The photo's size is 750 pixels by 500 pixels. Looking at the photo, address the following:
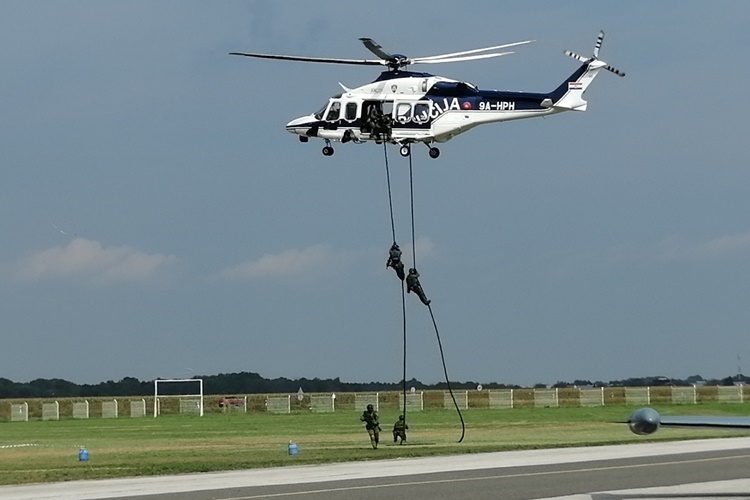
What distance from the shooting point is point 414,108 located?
38.9 meters

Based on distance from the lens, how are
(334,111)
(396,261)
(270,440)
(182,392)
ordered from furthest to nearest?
(182,392), (270,440), (334,111), (396,261)

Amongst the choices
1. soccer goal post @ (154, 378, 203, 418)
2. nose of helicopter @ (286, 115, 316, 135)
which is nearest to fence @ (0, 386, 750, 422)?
soccer goal post @ (154, 378, 203, 418)

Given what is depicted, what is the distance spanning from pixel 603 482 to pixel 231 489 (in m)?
7.10

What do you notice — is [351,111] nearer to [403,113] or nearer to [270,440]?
[403,113]

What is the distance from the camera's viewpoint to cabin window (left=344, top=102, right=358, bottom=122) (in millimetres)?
39969

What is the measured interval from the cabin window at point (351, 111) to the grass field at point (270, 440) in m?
10.0

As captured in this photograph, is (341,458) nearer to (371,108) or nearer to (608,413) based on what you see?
(371,108)

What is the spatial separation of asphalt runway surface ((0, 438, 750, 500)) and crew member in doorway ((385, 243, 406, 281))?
16.5 feet

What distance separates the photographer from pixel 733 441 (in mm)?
39219

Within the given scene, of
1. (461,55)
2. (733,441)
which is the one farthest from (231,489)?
(733,441)

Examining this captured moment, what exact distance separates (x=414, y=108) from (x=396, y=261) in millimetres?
6582

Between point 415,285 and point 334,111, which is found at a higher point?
point 334,111

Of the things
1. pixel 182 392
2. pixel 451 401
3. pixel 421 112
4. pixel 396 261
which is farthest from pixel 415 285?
pixel 182 392

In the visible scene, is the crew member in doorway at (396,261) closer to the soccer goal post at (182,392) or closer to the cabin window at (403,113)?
the cabin window at (403,113)
